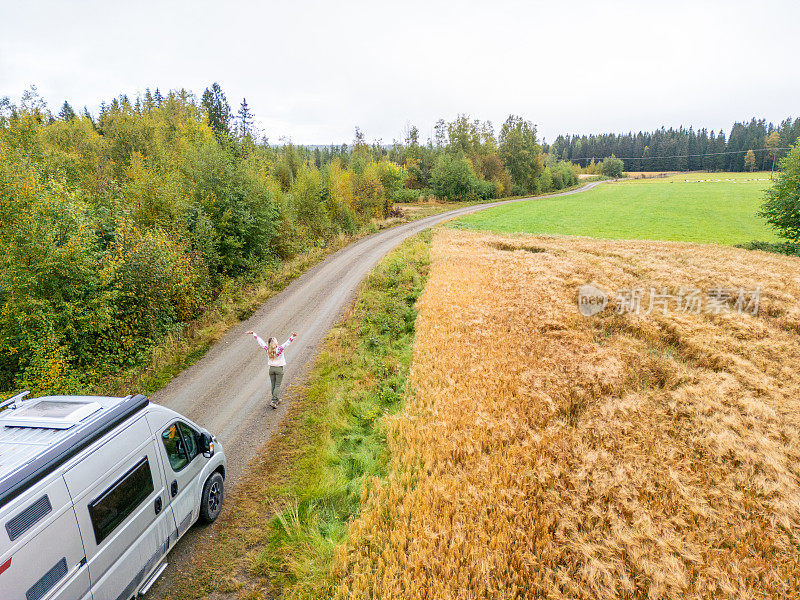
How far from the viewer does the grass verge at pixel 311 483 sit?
6.31 m

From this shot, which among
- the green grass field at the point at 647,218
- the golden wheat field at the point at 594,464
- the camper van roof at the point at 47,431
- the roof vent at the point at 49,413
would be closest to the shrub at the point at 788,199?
the green grass field at the point at 647,218

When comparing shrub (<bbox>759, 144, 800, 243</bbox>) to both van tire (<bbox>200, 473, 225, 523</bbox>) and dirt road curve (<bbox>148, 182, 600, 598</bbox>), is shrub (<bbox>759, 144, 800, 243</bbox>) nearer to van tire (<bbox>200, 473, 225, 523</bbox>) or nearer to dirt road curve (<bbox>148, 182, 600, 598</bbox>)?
dirt road curve (<bbox>148, 182, 600, 598</bbox>)

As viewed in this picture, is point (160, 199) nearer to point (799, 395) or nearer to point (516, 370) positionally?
point (516, 370)

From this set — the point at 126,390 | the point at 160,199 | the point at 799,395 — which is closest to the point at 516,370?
the point at 799,395

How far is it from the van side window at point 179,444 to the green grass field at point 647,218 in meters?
37.1

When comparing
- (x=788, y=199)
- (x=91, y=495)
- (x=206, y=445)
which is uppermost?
(x=788, y=199)

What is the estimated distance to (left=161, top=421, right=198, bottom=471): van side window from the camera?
21.8 ft

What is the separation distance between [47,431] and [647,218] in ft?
200

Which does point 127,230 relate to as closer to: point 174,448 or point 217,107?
point 174,448

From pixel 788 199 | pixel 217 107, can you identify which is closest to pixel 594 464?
pixel 788 199

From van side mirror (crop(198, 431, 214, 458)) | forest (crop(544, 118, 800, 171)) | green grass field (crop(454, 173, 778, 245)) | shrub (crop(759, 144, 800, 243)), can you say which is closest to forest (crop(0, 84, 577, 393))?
van side mirror (crop(198, 431, 214, 458))

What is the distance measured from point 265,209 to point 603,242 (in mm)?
25594

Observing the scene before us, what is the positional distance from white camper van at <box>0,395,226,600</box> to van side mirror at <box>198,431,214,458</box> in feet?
0.59

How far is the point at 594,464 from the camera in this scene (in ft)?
24.0
